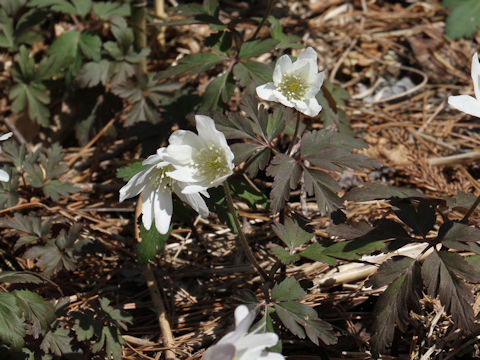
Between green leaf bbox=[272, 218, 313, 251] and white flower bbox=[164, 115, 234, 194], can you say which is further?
green leaf bbox=[272, 218, 313, 251]

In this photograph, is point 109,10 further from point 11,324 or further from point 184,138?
point 11,324

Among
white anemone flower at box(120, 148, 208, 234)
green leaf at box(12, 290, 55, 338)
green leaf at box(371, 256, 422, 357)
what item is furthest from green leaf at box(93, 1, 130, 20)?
green leaf at box(371, 256, 422, 357)

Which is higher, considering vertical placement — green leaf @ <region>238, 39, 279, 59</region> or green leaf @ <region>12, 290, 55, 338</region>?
green leaf @ <region>238, 39, 279, 59</region>

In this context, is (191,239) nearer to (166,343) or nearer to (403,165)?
(166,343)

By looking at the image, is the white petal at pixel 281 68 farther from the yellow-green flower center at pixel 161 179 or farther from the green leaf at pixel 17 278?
the green leaf at pixel 17 278

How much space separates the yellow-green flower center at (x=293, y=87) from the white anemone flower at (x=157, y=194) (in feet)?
1.95

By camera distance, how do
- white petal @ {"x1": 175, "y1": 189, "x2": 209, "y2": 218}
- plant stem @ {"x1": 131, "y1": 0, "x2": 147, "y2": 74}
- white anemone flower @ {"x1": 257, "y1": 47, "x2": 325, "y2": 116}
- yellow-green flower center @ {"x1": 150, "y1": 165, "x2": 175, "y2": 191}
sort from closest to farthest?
white petal @ {"x1": 175, "y1": 189, "x2": 209, "y2": 218}, yellow-green flower center @ {"x1": 150, "y1": 165, "x2": 175, "y2": 191}, white anemone flower @ {"x1": 257, "y1": 47, "x2": 325, "y2": 116}, plant stem @ {"x1": 131, "y1": 0, "x2": 147, "y2": 74}

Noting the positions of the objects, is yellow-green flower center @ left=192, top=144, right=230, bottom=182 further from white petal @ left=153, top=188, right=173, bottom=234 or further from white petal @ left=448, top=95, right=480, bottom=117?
white petal @ left=448, top=95, right=480, bottom=117

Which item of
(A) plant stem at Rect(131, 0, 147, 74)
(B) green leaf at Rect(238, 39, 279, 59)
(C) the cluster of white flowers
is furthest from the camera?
(A) plant stem at Rect(131, 0, 147, 74)

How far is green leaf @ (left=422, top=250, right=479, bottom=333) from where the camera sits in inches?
74.7

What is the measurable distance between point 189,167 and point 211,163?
0.09 m

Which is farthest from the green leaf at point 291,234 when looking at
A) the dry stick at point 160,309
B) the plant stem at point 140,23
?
the plant stem at point 140,23

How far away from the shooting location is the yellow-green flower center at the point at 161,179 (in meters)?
2.13

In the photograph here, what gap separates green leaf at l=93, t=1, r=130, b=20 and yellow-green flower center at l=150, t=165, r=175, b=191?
1742mm
